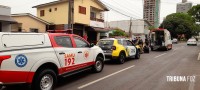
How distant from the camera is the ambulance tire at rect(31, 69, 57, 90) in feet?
19.4

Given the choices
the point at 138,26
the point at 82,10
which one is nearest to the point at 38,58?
the point at 82,10

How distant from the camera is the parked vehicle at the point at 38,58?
17.3 feet

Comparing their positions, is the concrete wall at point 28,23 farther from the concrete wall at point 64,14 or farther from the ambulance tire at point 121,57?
the ambulance tire at point 121,57

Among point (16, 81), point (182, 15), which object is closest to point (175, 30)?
point (182, 15)

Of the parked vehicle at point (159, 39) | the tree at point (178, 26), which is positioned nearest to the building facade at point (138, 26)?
the tree at point (178, 26)

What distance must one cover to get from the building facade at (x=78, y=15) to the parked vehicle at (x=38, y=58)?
19177 millimetres

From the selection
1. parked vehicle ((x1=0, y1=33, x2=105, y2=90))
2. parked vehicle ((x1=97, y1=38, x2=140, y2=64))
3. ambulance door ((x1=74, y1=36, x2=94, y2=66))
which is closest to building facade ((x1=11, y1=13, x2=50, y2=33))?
parked vehicle ((x1=97, y1=38, x2=140, y2=64))

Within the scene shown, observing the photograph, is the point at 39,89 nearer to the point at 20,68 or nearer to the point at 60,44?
the point at 20,68

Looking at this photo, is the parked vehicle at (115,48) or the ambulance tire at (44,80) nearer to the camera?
the ambulance tire at (44,80)

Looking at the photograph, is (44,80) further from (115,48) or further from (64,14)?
(64,14)

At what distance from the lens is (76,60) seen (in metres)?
7.82

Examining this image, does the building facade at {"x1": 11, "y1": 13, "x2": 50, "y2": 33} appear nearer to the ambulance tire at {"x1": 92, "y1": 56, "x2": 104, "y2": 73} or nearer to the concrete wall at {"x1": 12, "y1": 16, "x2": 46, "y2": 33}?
the concrete wall at {"x1": 12, "y1": 16, "x2": 46, "y2": 33}

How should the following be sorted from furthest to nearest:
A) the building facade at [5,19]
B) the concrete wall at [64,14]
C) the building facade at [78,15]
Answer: the building facade at [78,15] < the concrete wall at [64,14] < the building facade at [5,19]

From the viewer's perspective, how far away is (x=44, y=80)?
6.23 m
